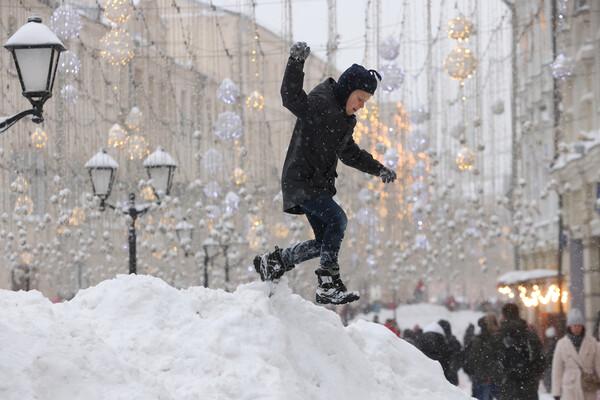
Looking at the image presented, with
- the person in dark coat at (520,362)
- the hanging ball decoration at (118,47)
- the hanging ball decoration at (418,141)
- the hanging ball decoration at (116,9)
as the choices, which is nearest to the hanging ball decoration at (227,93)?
the hanging ball decoration at (118,47)

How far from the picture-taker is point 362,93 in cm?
743

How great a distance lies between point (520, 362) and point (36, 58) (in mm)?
5946

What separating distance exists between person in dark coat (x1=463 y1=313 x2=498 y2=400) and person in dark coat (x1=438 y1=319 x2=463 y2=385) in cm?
16

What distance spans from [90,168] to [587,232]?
17.2 m

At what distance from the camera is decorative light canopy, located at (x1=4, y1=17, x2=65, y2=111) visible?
8.25 meters

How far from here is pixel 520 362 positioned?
38.4 ft

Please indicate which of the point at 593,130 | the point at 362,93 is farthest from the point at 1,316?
the point at 593,130

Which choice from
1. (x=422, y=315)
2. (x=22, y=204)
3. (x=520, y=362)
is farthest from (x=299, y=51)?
(x=422, y=315)

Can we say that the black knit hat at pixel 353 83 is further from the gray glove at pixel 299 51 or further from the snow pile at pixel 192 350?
the snow pile at pixel 192 350

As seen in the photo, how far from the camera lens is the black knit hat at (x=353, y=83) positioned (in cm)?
740

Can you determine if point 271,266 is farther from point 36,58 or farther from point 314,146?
point 36,58

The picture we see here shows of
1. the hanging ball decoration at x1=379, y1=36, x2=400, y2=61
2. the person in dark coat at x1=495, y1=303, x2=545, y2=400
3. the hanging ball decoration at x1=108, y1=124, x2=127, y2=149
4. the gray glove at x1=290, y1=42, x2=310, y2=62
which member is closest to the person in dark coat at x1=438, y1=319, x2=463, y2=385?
the person in dark coat at x1=495, y1=303, x2=545, y2=400

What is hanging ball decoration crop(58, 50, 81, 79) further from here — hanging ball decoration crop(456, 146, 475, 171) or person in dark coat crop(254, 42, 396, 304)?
person in dark coat crop(254, 42, 396, 304)

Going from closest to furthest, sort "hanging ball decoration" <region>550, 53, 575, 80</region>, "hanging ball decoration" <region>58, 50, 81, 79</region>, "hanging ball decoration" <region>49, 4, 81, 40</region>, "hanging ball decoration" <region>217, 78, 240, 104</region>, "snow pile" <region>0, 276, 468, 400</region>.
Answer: "snow pile" <region>0, 276, 468, 400</region> < "hanging ball decoration" <region>49, 4, 81, 40</region> < "hanging ball decoration" <region>58, 50, 81, 79</region> < "hanging ball decoration" <region>217, 78, 240, 104</region> < "hanging ball decoration" <region>550, 53, 575, 80</region>
